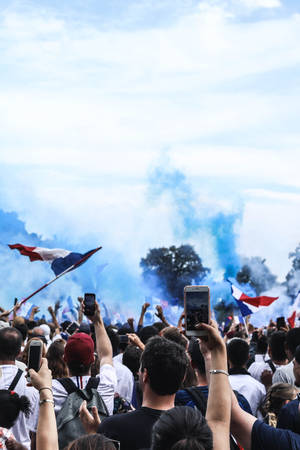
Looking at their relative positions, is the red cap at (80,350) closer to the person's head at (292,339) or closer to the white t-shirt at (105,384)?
the white t-shirt at (105,384)

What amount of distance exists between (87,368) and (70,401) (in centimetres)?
39

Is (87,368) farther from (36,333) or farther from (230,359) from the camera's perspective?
(36,333)

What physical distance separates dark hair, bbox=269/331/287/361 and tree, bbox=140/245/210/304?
270 ft

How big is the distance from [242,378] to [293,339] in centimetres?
70

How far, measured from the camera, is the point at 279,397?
16.6ft

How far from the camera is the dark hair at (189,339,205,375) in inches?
173

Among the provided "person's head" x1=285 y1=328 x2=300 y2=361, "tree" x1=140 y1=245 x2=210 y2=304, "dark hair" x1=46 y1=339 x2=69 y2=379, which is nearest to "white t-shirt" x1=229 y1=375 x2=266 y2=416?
"person's head" x1=285 y1=328 x2=300 y2=361

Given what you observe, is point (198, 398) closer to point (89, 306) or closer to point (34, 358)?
point (34, 358)

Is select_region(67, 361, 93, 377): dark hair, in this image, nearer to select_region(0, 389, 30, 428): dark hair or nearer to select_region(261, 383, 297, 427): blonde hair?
select_region(0, 389, 30, 428): dark hair

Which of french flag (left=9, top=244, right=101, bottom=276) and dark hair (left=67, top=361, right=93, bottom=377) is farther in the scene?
french flag (left=9, top=244, right=101, bottom=276)

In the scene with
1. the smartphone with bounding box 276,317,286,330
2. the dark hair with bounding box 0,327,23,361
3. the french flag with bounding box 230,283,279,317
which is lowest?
the dark hair with bounding box 0,327,23,361

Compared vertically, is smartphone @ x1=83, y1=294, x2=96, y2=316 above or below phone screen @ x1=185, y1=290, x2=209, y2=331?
above

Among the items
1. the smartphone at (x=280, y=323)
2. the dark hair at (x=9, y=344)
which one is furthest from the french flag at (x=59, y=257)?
the dark hair at (x=9, y=344)

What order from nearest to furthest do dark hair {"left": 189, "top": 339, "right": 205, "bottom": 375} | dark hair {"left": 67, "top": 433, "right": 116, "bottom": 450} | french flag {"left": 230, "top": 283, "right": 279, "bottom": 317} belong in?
dark hair {"left": 67, "top": 433, "right": 116, "bottom": 450}, dark hair {"left": 189, "top": 339, "right": 205, "bottom": 375}, french flag {"left": 230, "top": 283, "right": 279, "bottom": 317}
